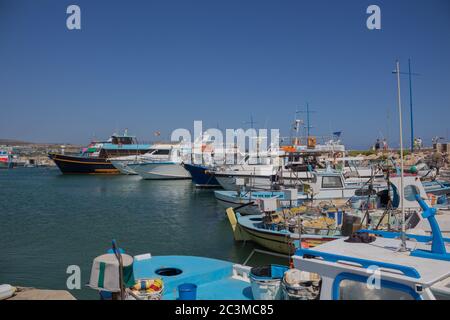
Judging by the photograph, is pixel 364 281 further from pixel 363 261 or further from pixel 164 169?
pixel 164 169

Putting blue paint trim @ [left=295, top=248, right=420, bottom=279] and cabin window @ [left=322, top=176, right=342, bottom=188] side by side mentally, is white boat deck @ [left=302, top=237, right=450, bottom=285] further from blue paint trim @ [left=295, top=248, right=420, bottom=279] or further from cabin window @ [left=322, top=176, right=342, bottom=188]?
cabin window @ [left=322, top=176, right=342, bottom=188]

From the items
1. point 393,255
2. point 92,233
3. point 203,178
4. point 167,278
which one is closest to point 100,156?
point 203,178

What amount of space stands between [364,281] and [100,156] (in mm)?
79250

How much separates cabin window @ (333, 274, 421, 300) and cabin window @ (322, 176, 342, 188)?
18.7 metres

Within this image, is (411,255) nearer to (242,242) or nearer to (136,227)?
(242,242)

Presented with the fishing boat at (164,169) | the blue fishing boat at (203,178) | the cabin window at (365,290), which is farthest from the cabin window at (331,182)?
the fishing boat at (164,169)

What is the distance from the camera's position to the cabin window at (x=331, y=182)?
73.2 feet

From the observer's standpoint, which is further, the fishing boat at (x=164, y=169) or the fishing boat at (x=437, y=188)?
the fishing boat at (x=164, y=169)

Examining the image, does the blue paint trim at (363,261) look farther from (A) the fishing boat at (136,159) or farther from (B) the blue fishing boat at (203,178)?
(A) the fishing boat at (136,159)

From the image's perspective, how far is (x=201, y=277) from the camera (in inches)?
298

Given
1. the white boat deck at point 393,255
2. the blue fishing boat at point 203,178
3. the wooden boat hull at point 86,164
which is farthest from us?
the wooden boat hull at point 86,164

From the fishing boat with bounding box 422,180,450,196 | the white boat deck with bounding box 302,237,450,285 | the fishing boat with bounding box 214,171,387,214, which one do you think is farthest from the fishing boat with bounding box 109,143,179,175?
the white boat deck with bounding box 302,237,450,285

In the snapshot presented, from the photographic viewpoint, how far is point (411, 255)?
421 centimetres

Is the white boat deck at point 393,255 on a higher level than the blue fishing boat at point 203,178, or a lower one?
higher
